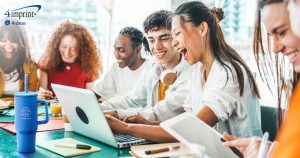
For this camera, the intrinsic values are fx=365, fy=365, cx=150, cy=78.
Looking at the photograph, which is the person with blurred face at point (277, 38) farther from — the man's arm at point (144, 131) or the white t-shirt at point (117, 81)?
the white t-shirt at point (117, 81)

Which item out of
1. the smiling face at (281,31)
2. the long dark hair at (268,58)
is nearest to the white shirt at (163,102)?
the long dark hair at (268,58)

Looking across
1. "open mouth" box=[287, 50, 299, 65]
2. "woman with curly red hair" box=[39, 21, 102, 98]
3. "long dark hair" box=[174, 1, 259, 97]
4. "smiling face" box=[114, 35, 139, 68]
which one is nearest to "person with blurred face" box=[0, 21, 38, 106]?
"woman with curly red hair" box=[39, 21, 102, 98]

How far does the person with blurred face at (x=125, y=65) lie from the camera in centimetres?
277

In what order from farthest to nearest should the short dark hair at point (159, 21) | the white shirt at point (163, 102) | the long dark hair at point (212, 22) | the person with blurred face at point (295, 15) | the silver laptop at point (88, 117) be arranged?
1. the short dark hair at point (159, 21)
2. the white shirt at point (163, 102)
3. the long dark hair at point (212, 22)
4. the silver laptop at point (88, 117)
5. the person with blurred face at point (295, 15)

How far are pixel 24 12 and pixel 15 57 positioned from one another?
38 cm

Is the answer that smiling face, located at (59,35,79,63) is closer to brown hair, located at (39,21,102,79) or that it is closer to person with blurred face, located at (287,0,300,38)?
brown hair, located at (39,21,102,79)

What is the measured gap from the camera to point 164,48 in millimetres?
2113

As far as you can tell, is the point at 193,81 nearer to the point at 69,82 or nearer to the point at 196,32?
the point at 196,32

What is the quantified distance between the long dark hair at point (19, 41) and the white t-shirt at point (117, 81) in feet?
1.94

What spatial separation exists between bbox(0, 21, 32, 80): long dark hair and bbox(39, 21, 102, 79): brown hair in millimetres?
130

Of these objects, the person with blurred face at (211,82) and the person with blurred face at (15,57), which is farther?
the person with blurred face at (15,57)

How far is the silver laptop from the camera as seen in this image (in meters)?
1.27

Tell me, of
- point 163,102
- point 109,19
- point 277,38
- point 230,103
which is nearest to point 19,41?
point 109,19

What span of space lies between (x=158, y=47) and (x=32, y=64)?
120 centimetres
